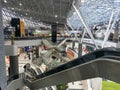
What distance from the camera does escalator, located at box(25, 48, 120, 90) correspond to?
14.4 feet

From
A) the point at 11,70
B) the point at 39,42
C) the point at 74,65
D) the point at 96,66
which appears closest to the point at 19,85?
the point at 11,70

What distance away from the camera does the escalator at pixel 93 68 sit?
438 cm

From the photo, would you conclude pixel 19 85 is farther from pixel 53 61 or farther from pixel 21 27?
pixel 21 27

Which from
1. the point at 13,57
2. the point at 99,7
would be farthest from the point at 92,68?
the point at 99,7

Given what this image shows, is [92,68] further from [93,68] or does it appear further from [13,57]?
[13,57]

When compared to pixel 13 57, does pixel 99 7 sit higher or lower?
higher

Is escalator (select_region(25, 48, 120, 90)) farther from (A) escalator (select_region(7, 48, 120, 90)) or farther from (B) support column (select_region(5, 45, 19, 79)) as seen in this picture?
(B) support column (select_region(5, 45, 19, 79))

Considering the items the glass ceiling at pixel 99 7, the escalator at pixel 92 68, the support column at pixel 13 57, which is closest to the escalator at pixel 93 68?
the escalator at pixel 92 68

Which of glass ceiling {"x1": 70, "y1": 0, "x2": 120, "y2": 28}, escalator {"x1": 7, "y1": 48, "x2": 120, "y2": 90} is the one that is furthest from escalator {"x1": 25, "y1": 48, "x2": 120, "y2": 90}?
glass ceiling {"x1": 70, "y1": 0, "x2": 120, "y2": 28}

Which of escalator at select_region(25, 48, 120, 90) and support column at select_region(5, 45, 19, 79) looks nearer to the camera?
escalator at select_region(25, 48, 120, 90)

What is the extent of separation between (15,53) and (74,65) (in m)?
10.9

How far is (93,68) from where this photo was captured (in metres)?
5.04

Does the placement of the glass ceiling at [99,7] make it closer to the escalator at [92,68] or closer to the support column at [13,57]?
the support column at [13,57]

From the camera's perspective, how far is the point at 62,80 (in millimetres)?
6570
